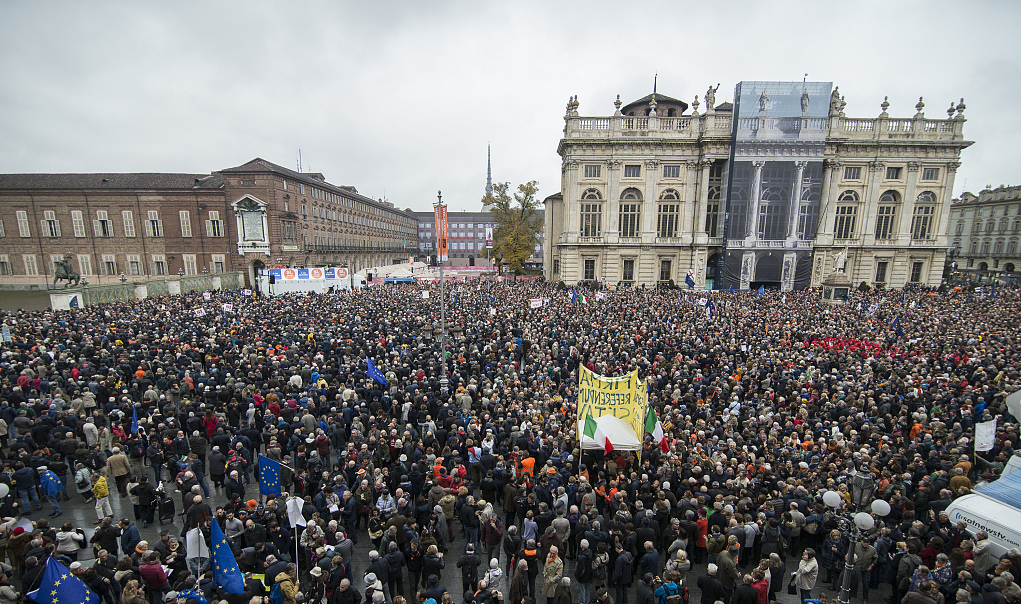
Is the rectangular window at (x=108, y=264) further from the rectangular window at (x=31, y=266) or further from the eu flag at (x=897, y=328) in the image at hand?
the eu flag at (x=897, y=328)

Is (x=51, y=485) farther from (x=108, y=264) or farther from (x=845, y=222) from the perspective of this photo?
(x=845, y=222)

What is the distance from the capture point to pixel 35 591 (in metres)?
5.68

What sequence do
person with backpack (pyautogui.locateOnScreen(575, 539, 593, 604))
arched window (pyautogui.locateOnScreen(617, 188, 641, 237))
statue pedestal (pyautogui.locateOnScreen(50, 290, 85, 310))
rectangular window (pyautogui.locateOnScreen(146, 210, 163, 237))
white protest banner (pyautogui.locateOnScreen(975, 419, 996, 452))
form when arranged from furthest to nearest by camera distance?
rectangular window (pyautogui.locateOnScreen(146, 210, 163, 237)), arched window (pyautogui.locateOnScreen(617, 188, 641, 237)), statue pedestal (pyautogui.locateOnScreen(50, 290, 85, 310)), white protest banner (pyautogui.locateOnScreen(975, 419, 996, 452)), person with backpack (pyautogui.locateOnScreen(575, 539, 593, 604))

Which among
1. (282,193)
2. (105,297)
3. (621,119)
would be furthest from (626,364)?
(282,193)

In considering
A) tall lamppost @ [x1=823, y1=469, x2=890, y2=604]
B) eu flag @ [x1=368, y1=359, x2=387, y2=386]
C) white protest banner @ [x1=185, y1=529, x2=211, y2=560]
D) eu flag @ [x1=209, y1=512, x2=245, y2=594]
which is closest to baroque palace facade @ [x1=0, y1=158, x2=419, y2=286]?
eu flag @ [x1=368, y1=359, x2=387, y2=386]

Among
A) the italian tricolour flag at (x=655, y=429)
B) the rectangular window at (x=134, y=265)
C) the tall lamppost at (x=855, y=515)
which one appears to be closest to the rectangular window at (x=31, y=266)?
the rectangular window at (x=134, y=265)

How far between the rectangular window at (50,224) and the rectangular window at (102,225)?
11.5 feet

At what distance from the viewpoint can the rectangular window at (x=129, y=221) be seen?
1796 inches

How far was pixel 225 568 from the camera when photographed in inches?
245

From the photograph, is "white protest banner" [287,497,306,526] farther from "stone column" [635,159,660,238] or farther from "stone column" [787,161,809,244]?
"stone column" [787,161,809,244]

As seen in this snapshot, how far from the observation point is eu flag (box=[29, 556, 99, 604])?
5.64m

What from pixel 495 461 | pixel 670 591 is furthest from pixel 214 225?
pixel 670 591

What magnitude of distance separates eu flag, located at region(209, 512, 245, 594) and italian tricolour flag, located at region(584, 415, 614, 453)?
6.72 m

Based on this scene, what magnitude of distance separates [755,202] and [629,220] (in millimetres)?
11711
